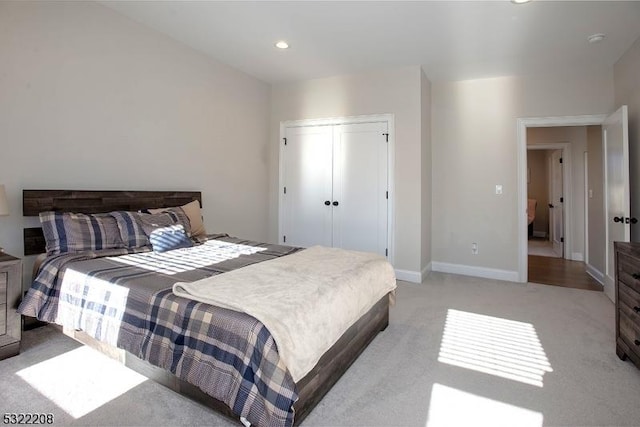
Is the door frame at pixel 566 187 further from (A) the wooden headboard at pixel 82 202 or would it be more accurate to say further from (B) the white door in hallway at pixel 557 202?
(A) the wooden headboard at pixel 82 202

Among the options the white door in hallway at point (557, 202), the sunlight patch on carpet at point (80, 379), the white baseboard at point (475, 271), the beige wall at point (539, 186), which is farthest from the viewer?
the beige wall at point (539, 186)

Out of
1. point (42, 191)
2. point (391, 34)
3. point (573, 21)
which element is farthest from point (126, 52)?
point (573, 21)

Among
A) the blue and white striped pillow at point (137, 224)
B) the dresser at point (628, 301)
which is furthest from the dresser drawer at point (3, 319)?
the dresser at point (628, 301)

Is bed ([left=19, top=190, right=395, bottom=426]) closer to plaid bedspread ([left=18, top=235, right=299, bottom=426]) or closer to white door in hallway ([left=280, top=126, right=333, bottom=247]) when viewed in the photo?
plaid bedspread ([left=18, top=235, right=299, bottom=426])

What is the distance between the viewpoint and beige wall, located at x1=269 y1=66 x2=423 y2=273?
427cm

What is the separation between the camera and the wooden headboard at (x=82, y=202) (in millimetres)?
2629

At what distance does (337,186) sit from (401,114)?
4.09 ft

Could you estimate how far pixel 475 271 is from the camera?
4.65m

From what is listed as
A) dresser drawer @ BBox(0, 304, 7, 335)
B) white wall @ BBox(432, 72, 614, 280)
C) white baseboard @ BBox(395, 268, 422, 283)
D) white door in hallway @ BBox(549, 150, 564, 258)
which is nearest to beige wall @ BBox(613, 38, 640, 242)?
white wall @ BBox(432, 72, 614, 280)

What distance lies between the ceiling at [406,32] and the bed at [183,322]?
1953 mm

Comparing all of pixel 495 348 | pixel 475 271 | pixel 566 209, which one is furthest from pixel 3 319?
pixel 566 209

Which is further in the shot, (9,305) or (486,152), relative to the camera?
(486,152)

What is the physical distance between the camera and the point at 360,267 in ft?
7.82

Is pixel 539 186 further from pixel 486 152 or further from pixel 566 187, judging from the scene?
pixel 486 152
